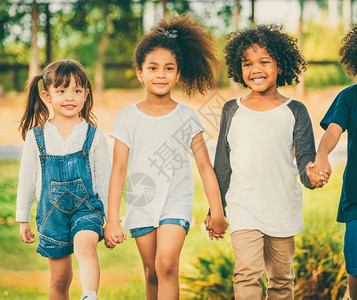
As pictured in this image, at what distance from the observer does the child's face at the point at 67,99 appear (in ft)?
11.0

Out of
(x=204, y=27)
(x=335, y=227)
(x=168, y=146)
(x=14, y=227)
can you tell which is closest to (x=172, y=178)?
(x=168, y=146)

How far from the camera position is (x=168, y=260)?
→ 3.20 m

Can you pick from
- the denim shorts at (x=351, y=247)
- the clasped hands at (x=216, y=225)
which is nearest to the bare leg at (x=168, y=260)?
the clasped hands at (x=216, y=225)

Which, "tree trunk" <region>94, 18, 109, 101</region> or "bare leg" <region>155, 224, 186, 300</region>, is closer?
"bare leg" <region>155, 224, 186, 300</region>

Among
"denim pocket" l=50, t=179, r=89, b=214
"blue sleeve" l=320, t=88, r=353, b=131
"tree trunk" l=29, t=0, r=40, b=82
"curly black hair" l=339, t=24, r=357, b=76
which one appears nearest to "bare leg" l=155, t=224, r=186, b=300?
"denim pocket" l=50, t=179, r=89, b=214

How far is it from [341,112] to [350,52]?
0.51 m

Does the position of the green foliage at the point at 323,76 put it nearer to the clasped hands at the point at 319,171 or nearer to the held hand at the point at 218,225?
the held hand at the point at 218,225

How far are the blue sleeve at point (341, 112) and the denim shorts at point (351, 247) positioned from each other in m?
0.55

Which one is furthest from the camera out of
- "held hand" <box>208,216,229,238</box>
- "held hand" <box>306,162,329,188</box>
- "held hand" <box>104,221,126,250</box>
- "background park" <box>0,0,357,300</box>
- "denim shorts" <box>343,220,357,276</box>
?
"background park" <box>0,0,357,300</box>

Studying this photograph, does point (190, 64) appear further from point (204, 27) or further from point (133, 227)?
point (133, 227)

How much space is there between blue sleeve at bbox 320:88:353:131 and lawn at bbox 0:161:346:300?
138 cm

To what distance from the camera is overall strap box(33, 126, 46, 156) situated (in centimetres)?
333

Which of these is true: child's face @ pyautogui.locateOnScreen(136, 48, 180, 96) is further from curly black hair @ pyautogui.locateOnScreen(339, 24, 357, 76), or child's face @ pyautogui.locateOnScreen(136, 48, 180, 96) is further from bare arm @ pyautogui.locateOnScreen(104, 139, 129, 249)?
curly black hair @ pyautogui.locateOnScreen(339, 24, 357, 76)

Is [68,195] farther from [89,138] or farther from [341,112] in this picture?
[341,112]
